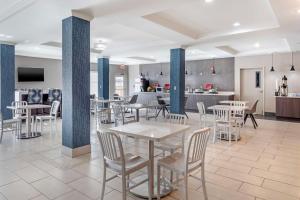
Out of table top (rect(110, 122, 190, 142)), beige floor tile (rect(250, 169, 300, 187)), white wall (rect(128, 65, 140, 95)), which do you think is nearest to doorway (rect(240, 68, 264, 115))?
white wall (rect(128, 65, 140, 95))

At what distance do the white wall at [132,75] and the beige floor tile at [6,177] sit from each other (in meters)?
10.5

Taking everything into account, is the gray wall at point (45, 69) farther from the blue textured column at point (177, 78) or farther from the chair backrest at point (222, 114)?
the chair backrest at point (222, 114)

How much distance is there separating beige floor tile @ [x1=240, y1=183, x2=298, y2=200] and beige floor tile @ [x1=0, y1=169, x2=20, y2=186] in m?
2.94

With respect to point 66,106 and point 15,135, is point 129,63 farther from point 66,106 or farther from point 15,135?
point 66,106

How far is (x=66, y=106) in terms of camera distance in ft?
13.1

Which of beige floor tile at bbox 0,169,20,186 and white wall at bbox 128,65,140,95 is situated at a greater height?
white wall at bbox 128,65,140,95

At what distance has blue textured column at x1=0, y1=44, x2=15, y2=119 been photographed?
6.46 meters

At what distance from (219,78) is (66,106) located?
26.0 feet

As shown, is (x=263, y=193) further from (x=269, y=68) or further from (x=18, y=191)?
(x=269, y=68)

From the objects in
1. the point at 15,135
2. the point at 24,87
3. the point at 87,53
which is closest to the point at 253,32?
the point at 87,53

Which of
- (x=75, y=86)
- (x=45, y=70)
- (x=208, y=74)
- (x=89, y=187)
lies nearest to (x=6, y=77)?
(x=45, y=70)

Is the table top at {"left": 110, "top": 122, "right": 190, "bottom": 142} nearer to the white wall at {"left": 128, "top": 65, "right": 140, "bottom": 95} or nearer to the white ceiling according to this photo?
the white ceiling

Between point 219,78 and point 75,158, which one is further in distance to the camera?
point 219,78

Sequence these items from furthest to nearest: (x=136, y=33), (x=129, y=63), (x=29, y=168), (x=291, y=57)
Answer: (x=129, y=63) → (x=291, y=57) → (x=136, y=33) → (x=29, y=168)
